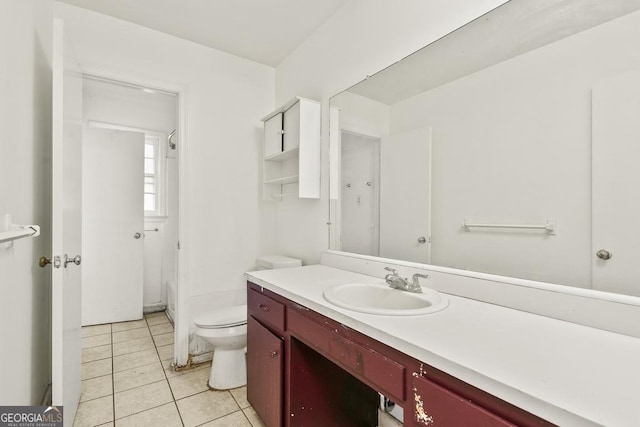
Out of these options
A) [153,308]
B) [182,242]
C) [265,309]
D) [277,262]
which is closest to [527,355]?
[265,309]

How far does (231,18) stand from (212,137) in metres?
0.82

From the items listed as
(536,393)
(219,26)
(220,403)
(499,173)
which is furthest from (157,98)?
(536,393)

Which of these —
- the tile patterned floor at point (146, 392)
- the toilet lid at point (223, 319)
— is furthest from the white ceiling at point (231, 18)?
the tile patterned floor at point (146, 392)

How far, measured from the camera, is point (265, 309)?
5.01 feet

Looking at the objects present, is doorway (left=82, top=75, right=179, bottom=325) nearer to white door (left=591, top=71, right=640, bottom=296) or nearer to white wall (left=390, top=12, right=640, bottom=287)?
white wall (left=390, top=12, right=640, bottom=287)

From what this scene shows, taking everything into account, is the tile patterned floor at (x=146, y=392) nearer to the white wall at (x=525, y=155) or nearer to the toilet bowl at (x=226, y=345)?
the toilet bowl at (x=226, y=345)

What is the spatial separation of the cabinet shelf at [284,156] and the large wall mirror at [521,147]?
2.04ft

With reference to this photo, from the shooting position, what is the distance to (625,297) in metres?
0.86

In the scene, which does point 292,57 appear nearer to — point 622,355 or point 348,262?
point 348,262

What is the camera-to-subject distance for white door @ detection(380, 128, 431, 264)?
1444 mm

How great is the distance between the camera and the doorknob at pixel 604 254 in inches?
35.9

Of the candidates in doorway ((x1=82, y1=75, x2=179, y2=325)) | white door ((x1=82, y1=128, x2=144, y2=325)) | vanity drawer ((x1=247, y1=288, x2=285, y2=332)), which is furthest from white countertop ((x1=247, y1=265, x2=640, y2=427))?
white door ((x1=82, y1=128, x2=144, y2=325))

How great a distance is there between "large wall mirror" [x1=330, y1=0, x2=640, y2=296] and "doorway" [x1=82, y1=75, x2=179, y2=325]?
221 centimetres

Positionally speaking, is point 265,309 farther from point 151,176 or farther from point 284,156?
point 151,176
